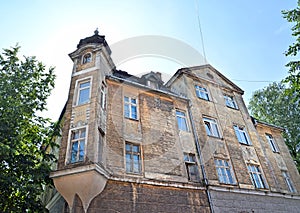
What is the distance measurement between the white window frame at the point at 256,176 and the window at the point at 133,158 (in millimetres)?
8458

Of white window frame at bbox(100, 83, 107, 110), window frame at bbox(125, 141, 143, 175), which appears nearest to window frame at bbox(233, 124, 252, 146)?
window frame at bbox(125, 141, 143, 175)

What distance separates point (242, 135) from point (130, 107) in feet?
31.9

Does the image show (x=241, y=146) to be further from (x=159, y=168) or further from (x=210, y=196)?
(x=159, y=168)

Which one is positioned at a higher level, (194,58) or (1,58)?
(194,58)

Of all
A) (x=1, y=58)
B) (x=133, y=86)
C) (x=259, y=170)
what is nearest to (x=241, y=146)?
(x=259, y=170)

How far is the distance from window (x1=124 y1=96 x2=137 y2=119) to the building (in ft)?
0.23

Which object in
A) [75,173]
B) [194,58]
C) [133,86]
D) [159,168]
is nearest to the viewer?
[75,173]

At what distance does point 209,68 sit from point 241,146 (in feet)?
25.7

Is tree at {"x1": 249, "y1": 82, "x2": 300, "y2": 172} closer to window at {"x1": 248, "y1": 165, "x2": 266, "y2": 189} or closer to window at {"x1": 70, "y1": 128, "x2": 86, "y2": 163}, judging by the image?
window at {"x1": 248, "y1": 165, "x2": 266, "y2": 189}

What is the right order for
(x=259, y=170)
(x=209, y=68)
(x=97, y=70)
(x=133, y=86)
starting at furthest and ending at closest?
(x=209, y=68), (x=259, y=170), (x=133, y=86), (x=97, y=70)

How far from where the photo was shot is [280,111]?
25.0m

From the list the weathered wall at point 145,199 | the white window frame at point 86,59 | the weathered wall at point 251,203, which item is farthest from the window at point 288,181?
the white window frame at point 86,59

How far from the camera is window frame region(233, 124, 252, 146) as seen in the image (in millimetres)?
17497

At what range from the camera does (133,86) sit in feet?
48.8
